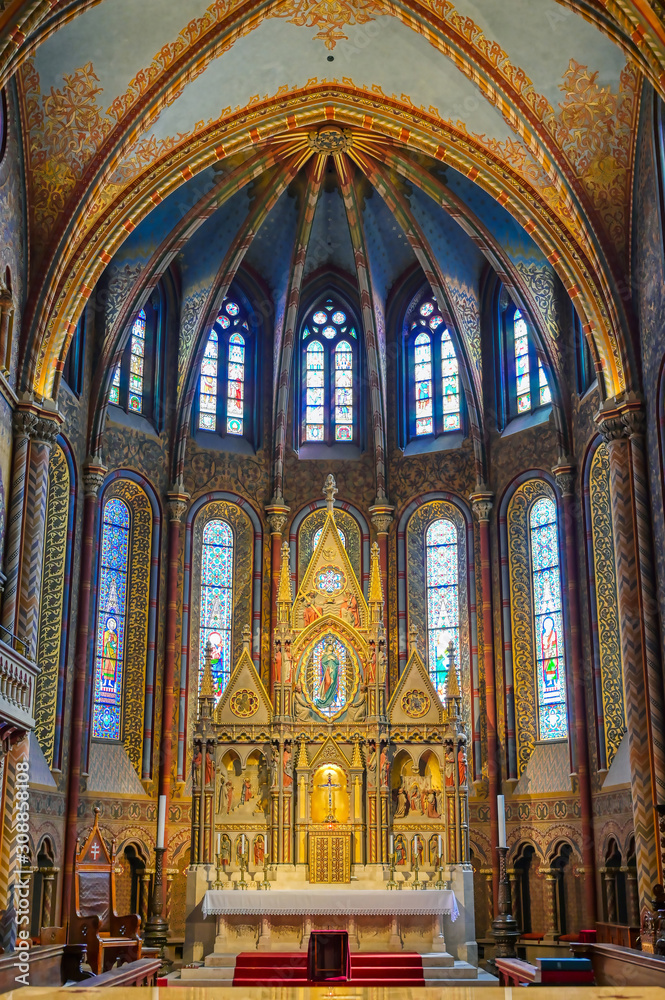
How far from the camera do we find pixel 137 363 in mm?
25547

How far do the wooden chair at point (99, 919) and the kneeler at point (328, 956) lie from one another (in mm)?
3390

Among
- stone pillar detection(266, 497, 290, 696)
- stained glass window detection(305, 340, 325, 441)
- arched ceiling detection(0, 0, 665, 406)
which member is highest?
arched ceiling detection(0, 0, 665, 406)

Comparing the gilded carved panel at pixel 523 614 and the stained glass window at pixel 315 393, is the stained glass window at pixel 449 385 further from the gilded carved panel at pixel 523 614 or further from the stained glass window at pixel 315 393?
the stained glass window at pixel 315 393

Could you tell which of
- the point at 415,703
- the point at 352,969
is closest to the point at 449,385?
the point at 415,703

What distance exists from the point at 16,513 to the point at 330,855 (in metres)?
7.92

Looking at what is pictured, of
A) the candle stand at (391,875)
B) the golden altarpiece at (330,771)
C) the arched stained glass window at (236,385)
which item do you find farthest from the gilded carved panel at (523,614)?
the arched stained glass window at (236,385)

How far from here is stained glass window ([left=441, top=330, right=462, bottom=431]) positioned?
1041 inches

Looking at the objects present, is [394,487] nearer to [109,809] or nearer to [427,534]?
[427,534]

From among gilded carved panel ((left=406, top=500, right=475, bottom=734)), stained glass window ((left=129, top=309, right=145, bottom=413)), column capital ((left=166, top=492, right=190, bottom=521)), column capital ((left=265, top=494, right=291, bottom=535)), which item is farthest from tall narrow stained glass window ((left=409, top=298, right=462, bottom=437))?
stained glass window ((left=129, top=309, right=145, bottom=413))

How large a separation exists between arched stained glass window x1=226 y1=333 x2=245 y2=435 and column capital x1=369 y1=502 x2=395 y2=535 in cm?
376

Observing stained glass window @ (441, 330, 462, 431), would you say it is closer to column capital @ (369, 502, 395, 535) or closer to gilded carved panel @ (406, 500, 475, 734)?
gilded carved panel @ (406, 500, 475, 734)

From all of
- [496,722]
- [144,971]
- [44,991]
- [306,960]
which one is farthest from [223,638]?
[44,991]

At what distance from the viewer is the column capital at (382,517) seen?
25.6 m

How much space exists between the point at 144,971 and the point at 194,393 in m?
14.2
